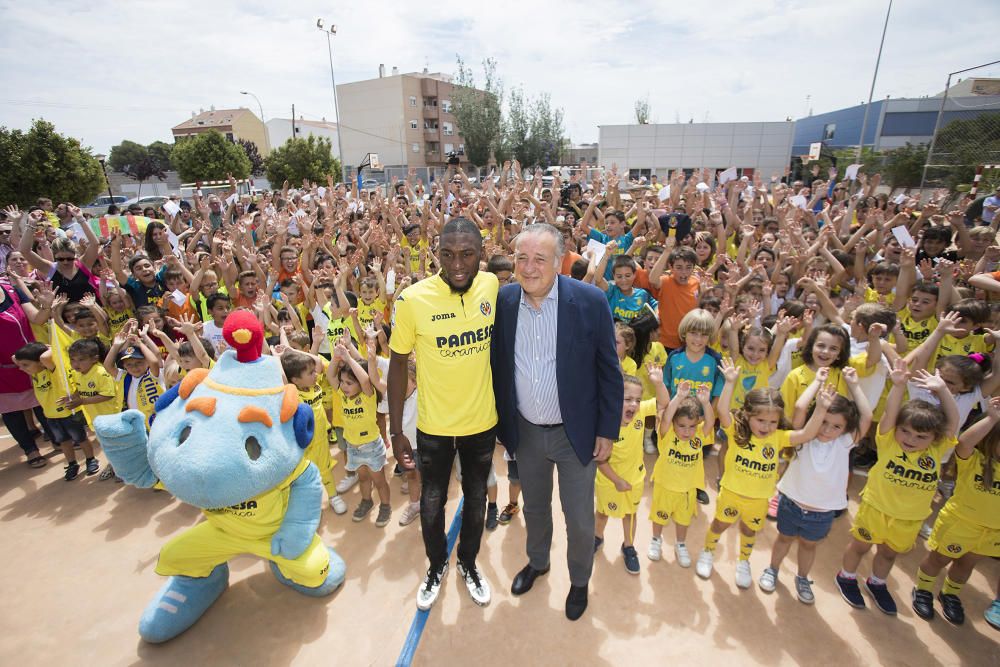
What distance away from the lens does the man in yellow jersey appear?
8.11 feet

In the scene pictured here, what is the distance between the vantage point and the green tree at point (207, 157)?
1117 inches

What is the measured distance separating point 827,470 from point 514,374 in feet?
6.56

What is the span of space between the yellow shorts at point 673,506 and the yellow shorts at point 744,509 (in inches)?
8.1

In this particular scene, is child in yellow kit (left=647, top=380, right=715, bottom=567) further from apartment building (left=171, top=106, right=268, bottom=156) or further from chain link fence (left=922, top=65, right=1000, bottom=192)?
apartment building (left=171, top=106, right=268, bottom=156)

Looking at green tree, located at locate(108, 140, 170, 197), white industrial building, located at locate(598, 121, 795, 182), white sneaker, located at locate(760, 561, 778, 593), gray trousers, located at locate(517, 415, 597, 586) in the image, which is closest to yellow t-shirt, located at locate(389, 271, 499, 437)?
gray trousers, located at locate(517, 415, 597, 586)

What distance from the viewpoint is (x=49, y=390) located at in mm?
4414

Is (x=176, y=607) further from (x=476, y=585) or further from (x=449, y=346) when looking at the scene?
(x=449, y=346)

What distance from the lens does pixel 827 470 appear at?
284cm

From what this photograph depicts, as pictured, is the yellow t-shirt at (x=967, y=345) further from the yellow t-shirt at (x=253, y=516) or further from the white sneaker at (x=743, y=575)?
the yellow t-shirt at (x=253, y=516)

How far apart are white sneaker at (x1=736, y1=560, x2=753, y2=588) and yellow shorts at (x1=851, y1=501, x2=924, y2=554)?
0.69m

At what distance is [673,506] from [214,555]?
292 centimetres

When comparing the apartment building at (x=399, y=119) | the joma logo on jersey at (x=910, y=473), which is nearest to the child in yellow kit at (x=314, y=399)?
the joma logo on jersey at (x=910, y=473)

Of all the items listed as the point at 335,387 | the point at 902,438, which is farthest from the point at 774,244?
the point at 335,387

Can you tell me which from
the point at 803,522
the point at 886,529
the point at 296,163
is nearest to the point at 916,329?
the point at 886,529
